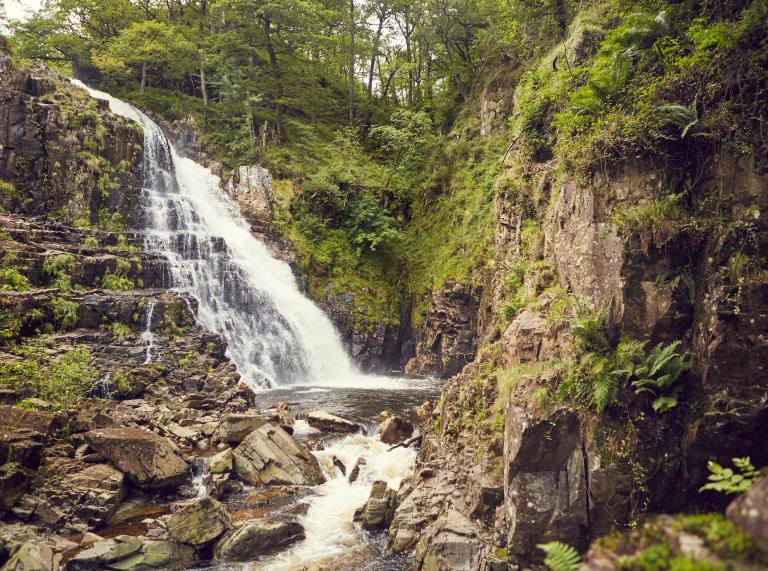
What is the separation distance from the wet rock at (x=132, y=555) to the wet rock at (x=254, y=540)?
1.92 ft

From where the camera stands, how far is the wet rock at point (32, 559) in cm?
697

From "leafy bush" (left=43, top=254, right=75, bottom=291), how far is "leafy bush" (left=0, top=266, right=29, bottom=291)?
3.02 feet

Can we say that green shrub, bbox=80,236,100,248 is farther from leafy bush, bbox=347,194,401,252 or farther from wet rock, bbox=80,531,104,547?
wet rock, bbox=80,531,104,547

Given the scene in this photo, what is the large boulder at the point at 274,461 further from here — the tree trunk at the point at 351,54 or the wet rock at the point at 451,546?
the tree trunk at the point at 351,54

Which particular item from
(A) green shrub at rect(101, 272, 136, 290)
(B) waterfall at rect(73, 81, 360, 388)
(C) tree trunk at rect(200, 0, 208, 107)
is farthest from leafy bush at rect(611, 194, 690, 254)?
(C) tree trunk at rect(200, 0, 208, 107)

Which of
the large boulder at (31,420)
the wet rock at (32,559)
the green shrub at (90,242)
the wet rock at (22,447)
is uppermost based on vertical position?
the green shrub at (90,242)

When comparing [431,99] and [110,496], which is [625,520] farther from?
[431,99]

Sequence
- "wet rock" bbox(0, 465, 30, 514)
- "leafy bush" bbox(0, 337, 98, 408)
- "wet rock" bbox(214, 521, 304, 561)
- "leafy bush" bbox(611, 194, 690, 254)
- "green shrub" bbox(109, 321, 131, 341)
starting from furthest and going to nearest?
"green shrub" bbox(109, 321, 131, 341), "leafy bush" bbox(0, 337, 98, 408), "wet rock" bbox(0, 465, 30, 514), "wet rock" bbox(214, 521, 304, 561), "leafy bush" bbox(611, 194, 690, 254)

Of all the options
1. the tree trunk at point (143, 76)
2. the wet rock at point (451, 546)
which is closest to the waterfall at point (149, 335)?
the wet rock at point (451, 546)

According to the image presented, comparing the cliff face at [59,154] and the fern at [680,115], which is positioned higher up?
the cliff face at [59,154]

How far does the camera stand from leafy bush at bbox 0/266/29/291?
15.8 m

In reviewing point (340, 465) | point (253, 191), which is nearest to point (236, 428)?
point (340, 465)

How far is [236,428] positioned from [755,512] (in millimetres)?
11908

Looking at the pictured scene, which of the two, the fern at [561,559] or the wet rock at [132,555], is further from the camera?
the wet rock at [132,555]
